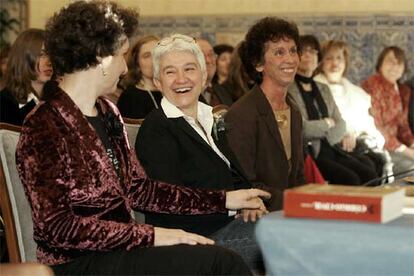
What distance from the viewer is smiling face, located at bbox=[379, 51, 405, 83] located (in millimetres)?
7137

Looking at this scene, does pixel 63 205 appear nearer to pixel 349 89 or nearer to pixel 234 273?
pixel 234 273

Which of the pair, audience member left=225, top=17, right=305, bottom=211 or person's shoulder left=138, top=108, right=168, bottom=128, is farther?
audience member left=225, top=17, right=305, bottom=211

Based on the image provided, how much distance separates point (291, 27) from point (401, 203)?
7.36 ft

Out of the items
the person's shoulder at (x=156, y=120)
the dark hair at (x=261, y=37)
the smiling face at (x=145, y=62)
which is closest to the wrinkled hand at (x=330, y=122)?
the smiling face at (x=145, y=62)

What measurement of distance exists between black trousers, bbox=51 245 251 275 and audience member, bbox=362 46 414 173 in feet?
15.1

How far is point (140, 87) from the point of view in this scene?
543 cm

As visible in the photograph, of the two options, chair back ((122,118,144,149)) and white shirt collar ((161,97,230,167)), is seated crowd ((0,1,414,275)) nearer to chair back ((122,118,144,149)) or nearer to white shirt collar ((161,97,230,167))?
white shirt collar ((161,97,230,167))

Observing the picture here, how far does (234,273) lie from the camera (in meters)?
2.73

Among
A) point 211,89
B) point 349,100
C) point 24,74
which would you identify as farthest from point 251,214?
point 349,100

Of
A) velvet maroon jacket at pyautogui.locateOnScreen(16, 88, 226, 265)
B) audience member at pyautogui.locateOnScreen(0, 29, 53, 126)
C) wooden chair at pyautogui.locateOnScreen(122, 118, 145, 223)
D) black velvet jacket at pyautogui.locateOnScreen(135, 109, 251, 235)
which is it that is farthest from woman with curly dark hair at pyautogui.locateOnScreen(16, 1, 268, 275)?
audience member at pyautogui.locateOnScreen(0, 29, 53, 126)

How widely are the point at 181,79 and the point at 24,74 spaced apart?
4.36 feet

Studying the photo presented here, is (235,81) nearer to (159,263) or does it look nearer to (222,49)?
(222,49)

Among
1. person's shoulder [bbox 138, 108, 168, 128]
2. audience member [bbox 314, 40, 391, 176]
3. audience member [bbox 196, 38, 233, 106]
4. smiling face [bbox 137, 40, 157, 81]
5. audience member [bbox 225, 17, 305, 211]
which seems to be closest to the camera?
person's shoulder [bbox 138, 108, 168, 128]

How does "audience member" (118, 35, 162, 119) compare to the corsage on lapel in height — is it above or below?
below
